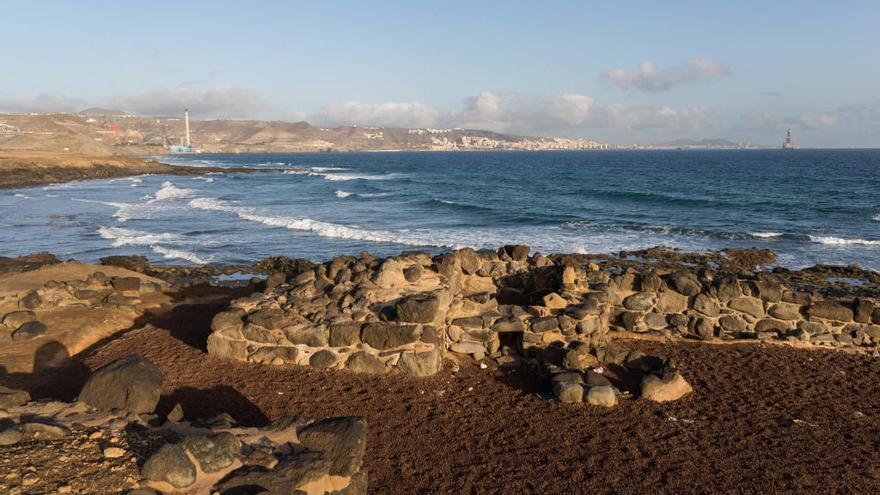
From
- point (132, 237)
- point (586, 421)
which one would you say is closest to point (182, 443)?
point (586, 421)

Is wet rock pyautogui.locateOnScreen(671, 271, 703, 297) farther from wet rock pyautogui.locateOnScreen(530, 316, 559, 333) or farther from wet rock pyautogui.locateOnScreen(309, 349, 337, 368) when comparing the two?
wet rock pyautogui.locateOnScreen(309, 349, 337, 368)

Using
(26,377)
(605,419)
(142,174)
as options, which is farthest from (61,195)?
(605,419)

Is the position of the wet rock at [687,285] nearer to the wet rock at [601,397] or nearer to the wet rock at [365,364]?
the wet rock at [601,397]

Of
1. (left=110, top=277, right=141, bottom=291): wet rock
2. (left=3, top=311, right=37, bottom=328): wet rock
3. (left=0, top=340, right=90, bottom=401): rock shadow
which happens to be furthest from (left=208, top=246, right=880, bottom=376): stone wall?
(left=110, top=277, right=141, bottom=291): wet rock

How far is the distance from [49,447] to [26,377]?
562cm

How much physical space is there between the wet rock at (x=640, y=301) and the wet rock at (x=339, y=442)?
7151 mm

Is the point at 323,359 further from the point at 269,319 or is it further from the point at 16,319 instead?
the point at 16,319

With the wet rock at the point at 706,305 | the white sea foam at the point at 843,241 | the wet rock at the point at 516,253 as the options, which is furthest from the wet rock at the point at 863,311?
the white sea foam at the point at 843,241

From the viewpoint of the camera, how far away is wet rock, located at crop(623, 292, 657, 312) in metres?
11.3

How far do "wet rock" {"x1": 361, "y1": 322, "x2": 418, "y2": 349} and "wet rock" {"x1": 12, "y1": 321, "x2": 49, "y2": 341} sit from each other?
706 cm

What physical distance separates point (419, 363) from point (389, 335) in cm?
67

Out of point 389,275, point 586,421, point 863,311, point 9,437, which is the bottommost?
point 586,421

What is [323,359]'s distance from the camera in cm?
946

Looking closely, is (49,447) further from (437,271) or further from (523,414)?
(437,271)
